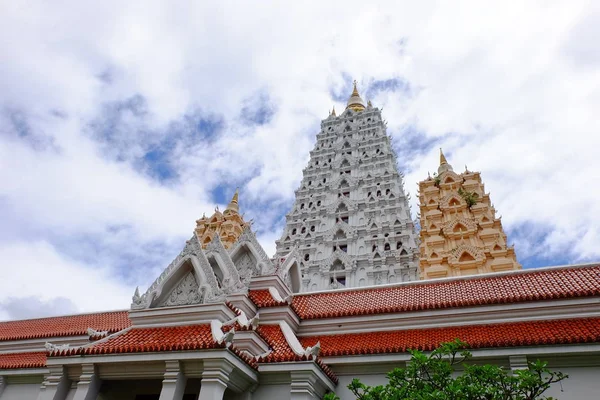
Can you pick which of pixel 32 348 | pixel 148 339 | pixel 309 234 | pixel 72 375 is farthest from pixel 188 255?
pixel 309 234

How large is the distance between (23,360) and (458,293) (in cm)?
1395

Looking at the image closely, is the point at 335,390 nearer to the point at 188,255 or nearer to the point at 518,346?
the point at 518,346

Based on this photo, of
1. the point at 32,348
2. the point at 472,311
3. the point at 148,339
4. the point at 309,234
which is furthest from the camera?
the point at 309,234

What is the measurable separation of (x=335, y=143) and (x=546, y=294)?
2646 cm

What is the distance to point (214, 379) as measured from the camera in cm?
834

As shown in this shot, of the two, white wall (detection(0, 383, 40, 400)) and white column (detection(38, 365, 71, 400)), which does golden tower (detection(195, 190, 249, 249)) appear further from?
white column (detection(38, 365, 71, 400))

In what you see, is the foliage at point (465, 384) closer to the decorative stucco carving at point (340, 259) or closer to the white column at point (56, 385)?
the white column at point (56, 385)

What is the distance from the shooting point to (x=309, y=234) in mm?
28453

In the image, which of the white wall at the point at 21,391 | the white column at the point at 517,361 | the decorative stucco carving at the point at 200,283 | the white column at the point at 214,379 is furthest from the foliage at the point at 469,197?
the white wall at the point at 21,391

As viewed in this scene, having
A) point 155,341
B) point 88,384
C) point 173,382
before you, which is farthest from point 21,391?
point 173,382

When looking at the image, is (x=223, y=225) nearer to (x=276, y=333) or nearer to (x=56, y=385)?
(x=276, y=333)

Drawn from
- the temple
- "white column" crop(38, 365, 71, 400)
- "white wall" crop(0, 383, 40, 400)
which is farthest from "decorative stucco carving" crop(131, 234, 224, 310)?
"white wall" crop(0, 383, 40, 400)

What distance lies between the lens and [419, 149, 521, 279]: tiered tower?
22.0 metres

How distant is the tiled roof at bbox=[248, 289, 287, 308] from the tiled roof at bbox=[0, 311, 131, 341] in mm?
5283
